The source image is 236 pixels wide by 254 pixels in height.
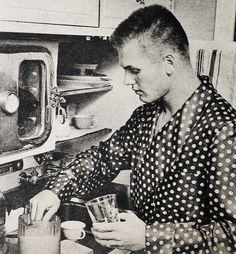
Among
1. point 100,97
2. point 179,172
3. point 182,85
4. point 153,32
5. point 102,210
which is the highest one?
point 153,32

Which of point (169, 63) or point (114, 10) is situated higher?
point (114, 10)

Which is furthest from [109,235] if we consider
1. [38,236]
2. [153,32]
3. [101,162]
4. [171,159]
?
[153,32]

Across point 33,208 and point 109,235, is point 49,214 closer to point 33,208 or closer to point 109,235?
point 33,208

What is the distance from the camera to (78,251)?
4.04ft

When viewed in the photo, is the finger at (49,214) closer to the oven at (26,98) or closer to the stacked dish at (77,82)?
the oven at (26,98)

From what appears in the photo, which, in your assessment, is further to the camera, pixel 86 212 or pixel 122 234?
pixel 86 212

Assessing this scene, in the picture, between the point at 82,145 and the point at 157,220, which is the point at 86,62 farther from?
the point at 157,220

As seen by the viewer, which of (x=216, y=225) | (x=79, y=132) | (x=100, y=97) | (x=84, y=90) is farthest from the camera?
(x=100, y=97)

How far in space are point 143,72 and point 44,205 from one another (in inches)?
18.1

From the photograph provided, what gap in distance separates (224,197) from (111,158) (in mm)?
519

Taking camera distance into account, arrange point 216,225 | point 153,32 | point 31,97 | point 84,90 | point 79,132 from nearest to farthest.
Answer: point 216,225 → point 153,32 → point 31,97 → point 84,90 → point 79,132

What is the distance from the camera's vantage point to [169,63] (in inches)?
48.0

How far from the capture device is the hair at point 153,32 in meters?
1.20

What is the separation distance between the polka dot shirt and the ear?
0.30 ft
